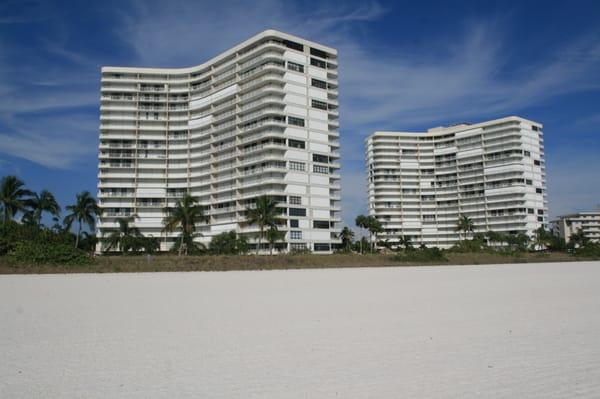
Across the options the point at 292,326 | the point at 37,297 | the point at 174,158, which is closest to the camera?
the point at 292,326

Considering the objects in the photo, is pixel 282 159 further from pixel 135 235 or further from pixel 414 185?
pixel 414 185

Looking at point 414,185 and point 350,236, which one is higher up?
point 414,185

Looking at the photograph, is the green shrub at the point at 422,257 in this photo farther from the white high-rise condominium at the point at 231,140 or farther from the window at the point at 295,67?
the window at the point at 295,67

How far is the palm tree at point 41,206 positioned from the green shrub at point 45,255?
117ft

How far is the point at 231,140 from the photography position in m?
109

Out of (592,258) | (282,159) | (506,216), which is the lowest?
(592,258)

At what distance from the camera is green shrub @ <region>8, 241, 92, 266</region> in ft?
140

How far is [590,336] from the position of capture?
32.4 feet

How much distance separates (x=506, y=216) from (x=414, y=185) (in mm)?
32506

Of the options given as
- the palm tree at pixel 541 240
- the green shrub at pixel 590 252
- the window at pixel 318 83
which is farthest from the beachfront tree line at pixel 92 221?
the palm tree at pixel 541 240

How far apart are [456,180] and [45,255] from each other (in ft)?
460

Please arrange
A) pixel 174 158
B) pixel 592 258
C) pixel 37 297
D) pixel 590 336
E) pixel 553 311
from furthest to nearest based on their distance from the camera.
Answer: pixel 174 158 < pixel 592 258 < pixel 37 297 < pixel 553 311 < pixel 590 336

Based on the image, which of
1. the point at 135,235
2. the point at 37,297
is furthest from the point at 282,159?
the point at 37,297

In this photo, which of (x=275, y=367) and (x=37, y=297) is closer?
(x=275, y=367)
